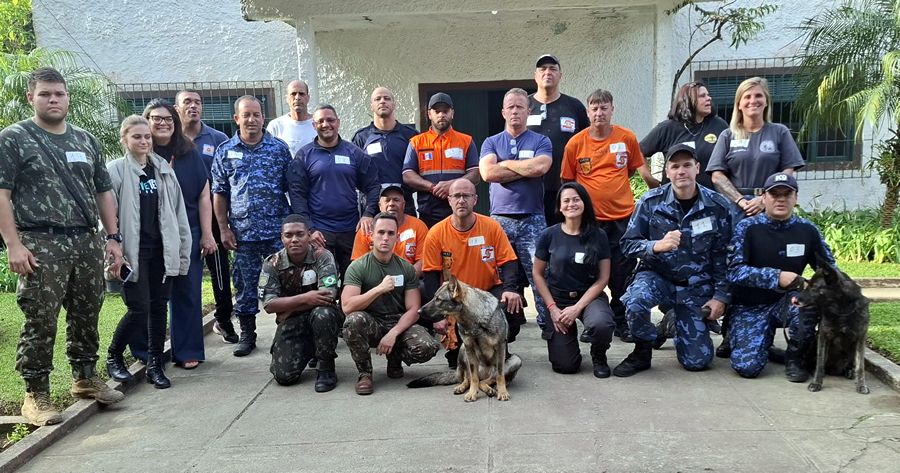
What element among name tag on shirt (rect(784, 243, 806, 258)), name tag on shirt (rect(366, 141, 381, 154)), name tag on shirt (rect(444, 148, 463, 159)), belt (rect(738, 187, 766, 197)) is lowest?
name tag on shirt (rect(784, 243, 806, 258))

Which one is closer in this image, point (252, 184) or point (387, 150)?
point (252, 184)

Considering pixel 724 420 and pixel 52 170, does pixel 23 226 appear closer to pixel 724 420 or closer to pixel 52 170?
pixel 52 170

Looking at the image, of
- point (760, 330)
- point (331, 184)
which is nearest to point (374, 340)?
point (331, 184)

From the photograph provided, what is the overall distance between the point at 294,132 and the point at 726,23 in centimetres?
690

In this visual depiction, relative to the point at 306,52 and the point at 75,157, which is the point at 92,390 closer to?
the point at 75,157

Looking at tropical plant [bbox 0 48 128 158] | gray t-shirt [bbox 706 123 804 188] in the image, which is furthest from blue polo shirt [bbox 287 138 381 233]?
tropical plant [bbox 0 48 128 158]

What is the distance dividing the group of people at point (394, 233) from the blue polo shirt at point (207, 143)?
0.02 m

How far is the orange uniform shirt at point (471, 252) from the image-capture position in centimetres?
533

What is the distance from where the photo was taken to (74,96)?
29.8ft

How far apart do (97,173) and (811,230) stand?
5023 mm

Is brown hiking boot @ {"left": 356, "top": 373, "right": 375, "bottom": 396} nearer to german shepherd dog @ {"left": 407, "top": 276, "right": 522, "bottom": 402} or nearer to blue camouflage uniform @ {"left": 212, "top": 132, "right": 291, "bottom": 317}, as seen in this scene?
german shepherd dog @ {"left": 407, "top": 276, "right": 522, "bottom": 402}

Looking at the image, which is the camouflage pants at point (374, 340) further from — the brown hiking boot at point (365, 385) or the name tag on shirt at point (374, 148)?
the name tag on shirt at point (374, 148)

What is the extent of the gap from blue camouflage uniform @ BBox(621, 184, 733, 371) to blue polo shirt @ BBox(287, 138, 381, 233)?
2324mm

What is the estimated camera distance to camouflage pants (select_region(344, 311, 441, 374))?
495 centimetres
